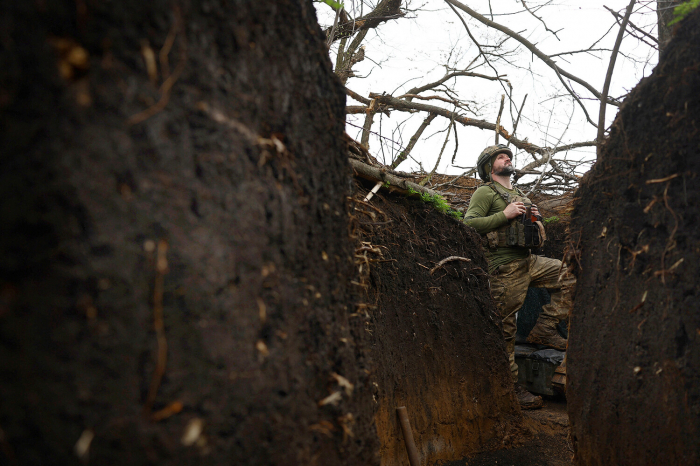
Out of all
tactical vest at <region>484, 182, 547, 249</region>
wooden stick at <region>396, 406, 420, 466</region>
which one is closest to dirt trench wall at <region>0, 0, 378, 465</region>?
wooden stick at <region>396, 406, 420, 466</region>

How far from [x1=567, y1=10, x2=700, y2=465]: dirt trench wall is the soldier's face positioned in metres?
2.84

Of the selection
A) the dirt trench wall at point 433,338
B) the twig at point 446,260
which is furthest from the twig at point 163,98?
the twig at point 446,260

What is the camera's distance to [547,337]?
5.54 metres

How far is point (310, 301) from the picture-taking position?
3.84 ft

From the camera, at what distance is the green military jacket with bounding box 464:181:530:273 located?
4.76 m

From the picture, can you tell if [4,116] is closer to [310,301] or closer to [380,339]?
[310,301]

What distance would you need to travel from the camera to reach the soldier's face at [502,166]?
16.9ft

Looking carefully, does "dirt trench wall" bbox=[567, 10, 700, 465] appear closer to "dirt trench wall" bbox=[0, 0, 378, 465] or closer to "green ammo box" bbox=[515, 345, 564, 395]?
"dirt trench wall" bbox=[0, 0, 378, 465]

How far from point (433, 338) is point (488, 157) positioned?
2.54 metres

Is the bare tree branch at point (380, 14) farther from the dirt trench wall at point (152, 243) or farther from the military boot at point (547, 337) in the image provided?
the dirt trench wall at point (152, 243)

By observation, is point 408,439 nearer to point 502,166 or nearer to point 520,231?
point 520,231

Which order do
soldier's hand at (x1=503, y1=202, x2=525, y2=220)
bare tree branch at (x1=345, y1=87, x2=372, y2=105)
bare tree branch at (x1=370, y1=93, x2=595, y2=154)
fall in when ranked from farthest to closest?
bare tree branch at (x1=370, y1=93, x2=595, y2=154), bare tree branch at (x1=345, y1=87, x2=372, y2=105), soldier's hand at (x1=503, y1=202, x2=525, y2=220)

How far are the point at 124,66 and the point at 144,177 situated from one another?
0.20 meters

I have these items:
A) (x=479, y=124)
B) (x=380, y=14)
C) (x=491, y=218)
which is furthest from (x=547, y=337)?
(x=380, y=14)
